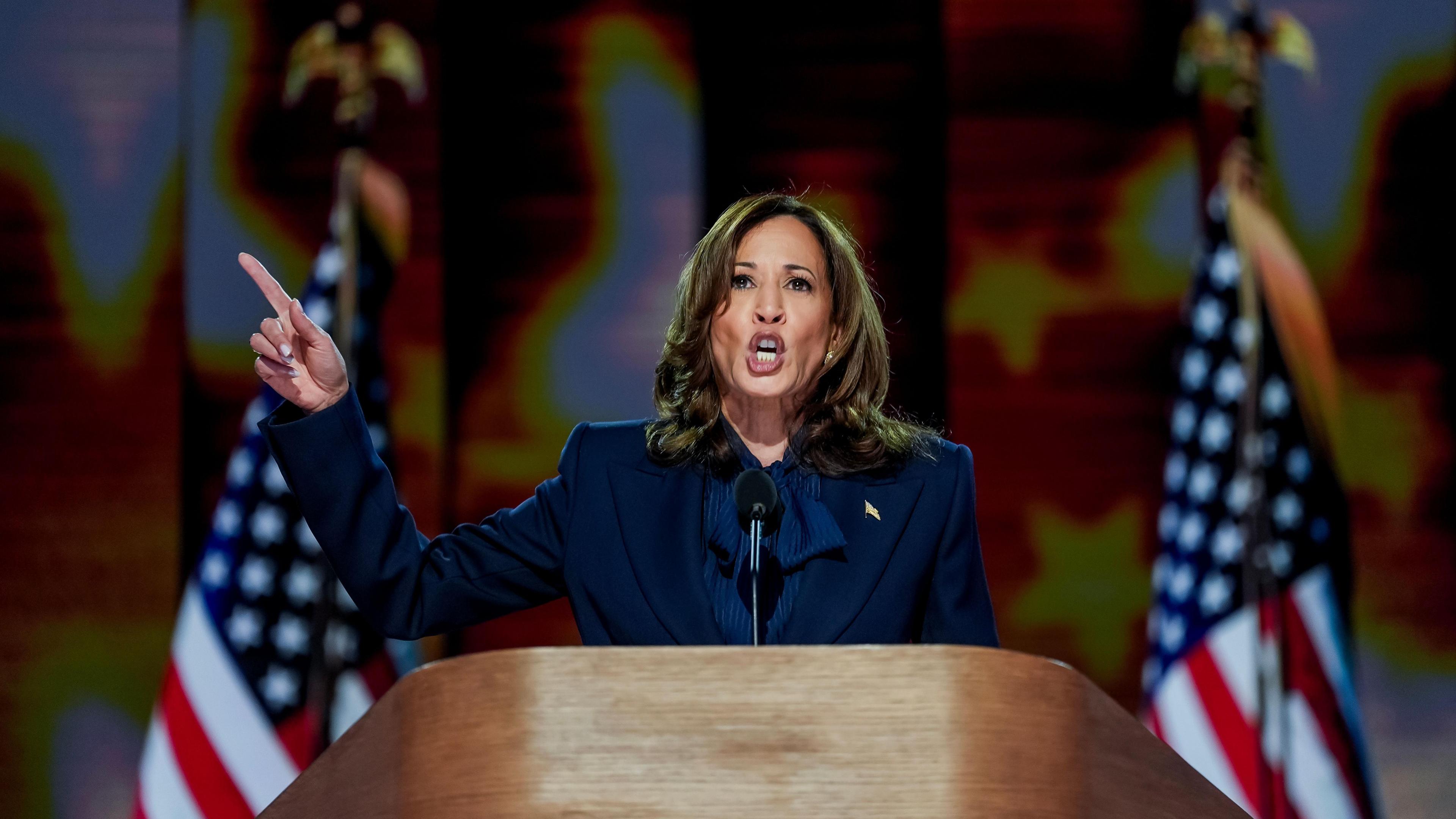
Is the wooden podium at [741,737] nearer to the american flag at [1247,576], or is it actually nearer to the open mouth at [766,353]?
the open mouth at [766,353]

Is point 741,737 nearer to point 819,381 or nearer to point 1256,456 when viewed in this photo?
point 819,381

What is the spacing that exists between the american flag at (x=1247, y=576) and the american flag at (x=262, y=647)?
7.00 feet

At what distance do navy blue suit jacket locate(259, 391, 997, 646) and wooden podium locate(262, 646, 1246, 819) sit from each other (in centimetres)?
52

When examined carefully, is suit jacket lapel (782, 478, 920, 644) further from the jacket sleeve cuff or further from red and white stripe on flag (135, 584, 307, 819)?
red and white stripe on flag (135, 584, 307, 819)

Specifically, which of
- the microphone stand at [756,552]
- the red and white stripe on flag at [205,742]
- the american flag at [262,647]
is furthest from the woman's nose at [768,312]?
the red and white stripe on flag at [205,742]

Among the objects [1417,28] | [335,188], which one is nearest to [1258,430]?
[1417,28]

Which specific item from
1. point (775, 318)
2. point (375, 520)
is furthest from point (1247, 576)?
point (375, 520)

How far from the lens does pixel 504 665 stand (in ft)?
3.56

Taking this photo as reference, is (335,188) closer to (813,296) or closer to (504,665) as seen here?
(813,296)

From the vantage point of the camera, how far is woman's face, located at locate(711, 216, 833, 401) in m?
1.90

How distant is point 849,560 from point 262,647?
103 inches

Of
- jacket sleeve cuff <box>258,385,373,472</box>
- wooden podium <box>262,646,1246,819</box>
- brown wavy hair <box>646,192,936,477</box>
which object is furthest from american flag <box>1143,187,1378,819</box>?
wooden podium <box>262,646,1246,819</box>

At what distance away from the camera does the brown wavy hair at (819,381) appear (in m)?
1.89

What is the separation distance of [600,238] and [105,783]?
2026mm
